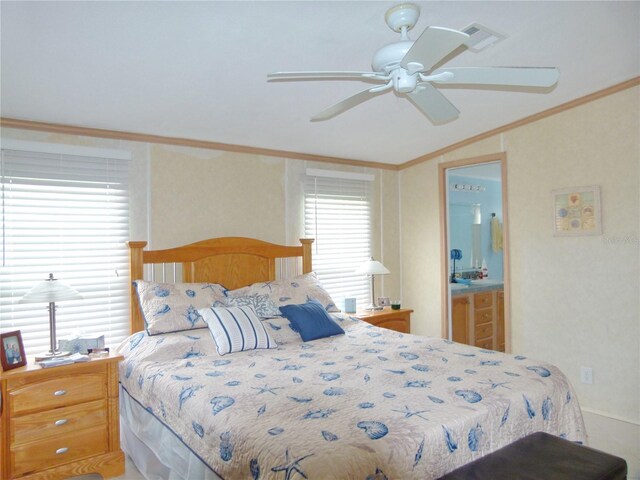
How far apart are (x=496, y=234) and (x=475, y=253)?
14.1 inches

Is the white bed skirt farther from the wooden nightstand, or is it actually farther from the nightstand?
the nightstand

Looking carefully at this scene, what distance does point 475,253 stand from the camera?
5.96 meters

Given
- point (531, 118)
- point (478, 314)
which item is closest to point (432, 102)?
point (531, 118)

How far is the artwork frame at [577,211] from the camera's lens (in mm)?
3594

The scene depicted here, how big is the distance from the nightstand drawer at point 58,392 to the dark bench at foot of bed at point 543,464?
2.06m

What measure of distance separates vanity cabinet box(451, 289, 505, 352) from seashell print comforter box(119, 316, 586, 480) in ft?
6.26

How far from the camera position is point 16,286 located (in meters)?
2.98

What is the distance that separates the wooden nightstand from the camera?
8.06ft

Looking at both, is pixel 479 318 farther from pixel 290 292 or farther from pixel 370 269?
pixel 290 292

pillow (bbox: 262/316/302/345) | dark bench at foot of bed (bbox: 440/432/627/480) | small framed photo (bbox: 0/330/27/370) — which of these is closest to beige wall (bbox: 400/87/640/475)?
dark bench at foot of bed (bbox: 440/432/627/480)

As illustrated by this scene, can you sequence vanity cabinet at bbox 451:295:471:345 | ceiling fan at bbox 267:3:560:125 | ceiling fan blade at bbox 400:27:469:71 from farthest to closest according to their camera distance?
vanity cabinet at bbox 451:295:471:345
ceiling fan at bbox 267:3:560:125
ceiling fan blade at bbox 400:27:469:71

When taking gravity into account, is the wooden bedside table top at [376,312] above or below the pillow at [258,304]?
below

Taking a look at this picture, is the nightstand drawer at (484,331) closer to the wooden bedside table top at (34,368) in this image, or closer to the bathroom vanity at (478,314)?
the bathroom vanity at (478,314)

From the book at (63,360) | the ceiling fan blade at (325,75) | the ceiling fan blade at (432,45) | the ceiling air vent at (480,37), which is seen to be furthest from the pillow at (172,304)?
the ceiling air vent at (480,37)
